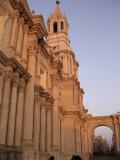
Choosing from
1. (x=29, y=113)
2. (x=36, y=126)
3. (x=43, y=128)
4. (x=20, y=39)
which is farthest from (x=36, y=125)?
(x=20, y=39)

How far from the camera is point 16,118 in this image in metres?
15.5

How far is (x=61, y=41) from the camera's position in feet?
132

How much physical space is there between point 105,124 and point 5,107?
33026mm

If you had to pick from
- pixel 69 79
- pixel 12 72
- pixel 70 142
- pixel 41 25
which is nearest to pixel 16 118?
pixel 12 72

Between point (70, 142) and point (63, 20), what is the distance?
2299 cm

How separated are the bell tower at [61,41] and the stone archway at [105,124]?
447 inches

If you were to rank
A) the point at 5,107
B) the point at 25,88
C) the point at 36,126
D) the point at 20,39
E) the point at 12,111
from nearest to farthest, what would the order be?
the point at 5,107 < the point at 12,111 < the point at 25,88 < the point at 20,39 < the point at 36,126

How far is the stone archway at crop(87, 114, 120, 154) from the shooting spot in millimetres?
42688

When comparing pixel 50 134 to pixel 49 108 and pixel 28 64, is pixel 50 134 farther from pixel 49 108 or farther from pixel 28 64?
pixel 28 64

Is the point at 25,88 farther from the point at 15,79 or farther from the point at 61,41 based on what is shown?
the point at 61,41

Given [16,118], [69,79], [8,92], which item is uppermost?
[69,79]

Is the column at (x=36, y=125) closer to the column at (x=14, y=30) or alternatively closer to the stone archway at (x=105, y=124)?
the column at (x=14, y=30)

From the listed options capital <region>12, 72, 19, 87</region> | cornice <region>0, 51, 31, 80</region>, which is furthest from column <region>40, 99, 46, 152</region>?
capital <region>12, 72, 19, 87</region>

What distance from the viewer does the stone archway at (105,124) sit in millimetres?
42688
